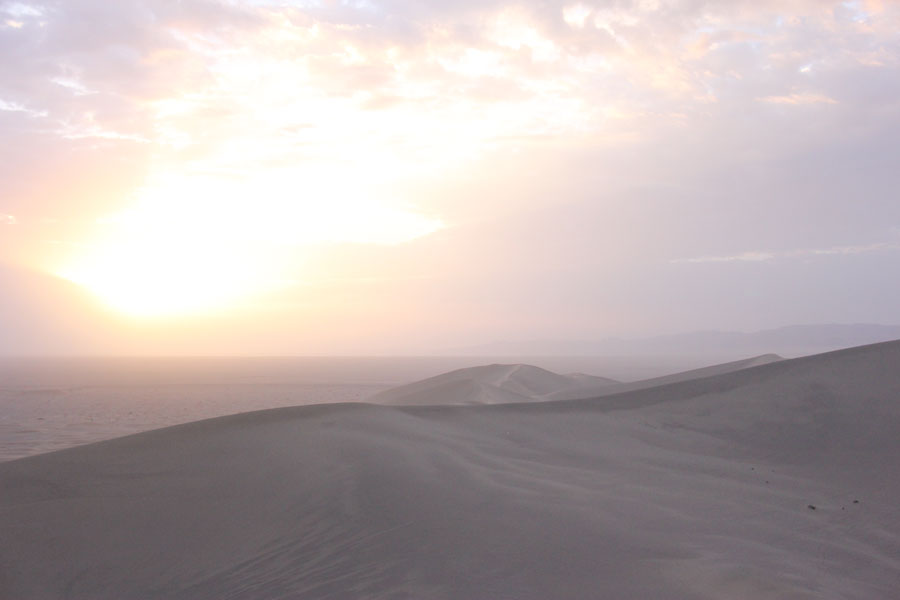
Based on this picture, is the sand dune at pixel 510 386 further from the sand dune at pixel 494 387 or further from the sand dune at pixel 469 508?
the sand dune at pixel 469 508

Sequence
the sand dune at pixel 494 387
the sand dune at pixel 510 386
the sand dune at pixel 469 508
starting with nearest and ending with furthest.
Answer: the sand dune at pixel 469 508
the sand dune at pixel 510 386
the sand dune at pixel 494 387

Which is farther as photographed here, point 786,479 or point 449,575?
point 786,479

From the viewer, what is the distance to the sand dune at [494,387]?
69.9ft

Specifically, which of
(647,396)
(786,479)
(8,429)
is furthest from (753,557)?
(8,429)

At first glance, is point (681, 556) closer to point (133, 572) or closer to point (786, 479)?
point (786, 479)

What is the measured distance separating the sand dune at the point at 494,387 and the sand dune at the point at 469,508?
9395 mm

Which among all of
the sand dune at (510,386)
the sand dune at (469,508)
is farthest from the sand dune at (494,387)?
the sand dune at (469,508)

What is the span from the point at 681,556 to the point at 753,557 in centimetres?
59

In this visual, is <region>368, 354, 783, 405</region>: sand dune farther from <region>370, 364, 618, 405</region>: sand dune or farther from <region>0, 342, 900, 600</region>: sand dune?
<region>0, 342, 900, 600</region>: sand dune

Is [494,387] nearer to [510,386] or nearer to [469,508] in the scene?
[510,386]

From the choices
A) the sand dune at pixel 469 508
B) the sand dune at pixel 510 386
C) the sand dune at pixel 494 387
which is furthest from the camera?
the sand dune at pixel 494 387

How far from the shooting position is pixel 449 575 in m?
5.12

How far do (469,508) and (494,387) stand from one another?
54.7 feet

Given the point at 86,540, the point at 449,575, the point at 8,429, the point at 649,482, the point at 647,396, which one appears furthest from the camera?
the point at 8,429
